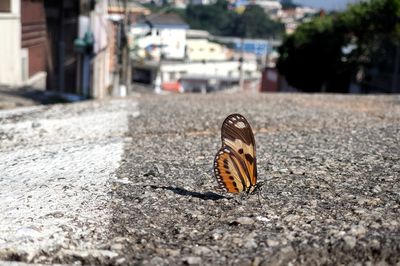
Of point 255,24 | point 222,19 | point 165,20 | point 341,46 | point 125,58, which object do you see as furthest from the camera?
point 341,46

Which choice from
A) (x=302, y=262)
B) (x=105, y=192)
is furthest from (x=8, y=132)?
(x=302, y=262)

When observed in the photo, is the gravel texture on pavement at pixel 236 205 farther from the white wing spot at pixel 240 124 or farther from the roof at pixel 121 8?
the roof at pixel 121 8

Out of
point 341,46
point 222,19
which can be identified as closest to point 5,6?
point 222,19

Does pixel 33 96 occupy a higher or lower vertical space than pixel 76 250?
lower

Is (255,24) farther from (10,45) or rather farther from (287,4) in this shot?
(10,45)

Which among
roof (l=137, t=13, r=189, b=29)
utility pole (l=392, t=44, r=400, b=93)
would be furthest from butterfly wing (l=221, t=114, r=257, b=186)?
utility pole (l=392, t=44, r=400, b=93)

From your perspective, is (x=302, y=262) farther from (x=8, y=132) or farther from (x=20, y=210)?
(x=8, y=132)
